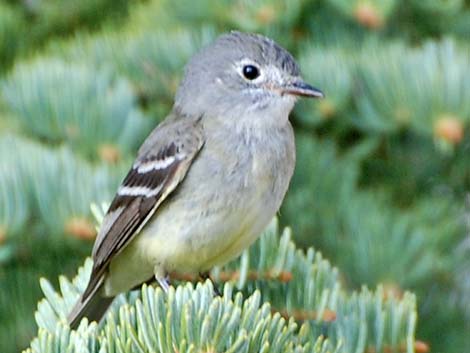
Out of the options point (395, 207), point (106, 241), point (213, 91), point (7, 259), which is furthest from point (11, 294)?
point (395, 207)

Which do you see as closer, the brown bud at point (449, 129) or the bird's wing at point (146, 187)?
the bird's wing at point (146, 187)

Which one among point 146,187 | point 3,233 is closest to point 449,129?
point 146,187

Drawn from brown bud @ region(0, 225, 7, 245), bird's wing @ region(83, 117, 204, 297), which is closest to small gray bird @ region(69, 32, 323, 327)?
bird's wing @ region(83, 117, 204, 297)

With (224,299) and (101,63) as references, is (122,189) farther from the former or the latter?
(224,299)

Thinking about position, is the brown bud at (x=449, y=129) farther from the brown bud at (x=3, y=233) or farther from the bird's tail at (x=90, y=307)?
the brown bud at (x=3, y=233)

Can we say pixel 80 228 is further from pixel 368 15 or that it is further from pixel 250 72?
pixel 368 15

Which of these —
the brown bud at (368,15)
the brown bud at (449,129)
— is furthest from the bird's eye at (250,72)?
the brown bud at (449,129)

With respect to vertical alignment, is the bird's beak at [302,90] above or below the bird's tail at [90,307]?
above
